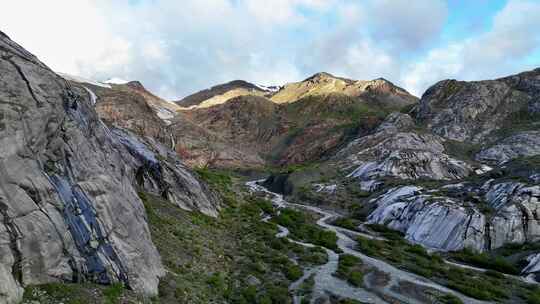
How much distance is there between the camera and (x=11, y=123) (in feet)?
64.6

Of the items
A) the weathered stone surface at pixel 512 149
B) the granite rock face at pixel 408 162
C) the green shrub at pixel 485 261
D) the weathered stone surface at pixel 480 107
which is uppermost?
the weathered stone surface at pixel 480 107

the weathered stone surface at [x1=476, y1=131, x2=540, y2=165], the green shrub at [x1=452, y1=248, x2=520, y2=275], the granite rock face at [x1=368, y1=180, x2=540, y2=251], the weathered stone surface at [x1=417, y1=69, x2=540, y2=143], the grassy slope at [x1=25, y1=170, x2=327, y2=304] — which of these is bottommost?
the grassy slope at [x1=25, y1=170, x2=327, y2=304]

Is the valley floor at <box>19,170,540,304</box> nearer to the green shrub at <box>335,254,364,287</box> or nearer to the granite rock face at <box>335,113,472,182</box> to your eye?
the green shrub at <box>335,254,364,287</box>

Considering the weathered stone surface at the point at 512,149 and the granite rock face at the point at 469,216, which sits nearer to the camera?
the granite rock face at the point at 469,216

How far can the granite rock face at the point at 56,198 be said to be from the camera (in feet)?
57.9

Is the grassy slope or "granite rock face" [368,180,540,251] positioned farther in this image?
"granite rock face" [368,180,540,251]

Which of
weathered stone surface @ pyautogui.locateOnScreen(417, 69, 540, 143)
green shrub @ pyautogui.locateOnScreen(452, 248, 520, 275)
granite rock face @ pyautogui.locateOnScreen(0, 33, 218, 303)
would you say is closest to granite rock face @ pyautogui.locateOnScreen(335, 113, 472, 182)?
weathered stone surface @ pyautogui.locateOnScreen(417, 69, 540, 143)

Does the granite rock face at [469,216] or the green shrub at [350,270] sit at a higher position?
the granite rock face at [469,216]

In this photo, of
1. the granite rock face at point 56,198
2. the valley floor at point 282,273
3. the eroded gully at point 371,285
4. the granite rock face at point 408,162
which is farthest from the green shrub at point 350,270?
the granite rock face at point 408,162

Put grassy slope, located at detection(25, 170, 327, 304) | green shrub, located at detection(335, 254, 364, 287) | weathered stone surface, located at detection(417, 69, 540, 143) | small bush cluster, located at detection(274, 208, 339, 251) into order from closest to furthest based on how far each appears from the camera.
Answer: grassy slope, located at detection(25, 170, 327, 304), green shrub, located at detection(335, 254, 364, 287), small bush cluster, located at detection(274, 208, 339, 251), weathered stone surface, located at detection(417, 69, 540, 143)

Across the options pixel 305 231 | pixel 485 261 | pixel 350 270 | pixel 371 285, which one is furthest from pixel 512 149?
pixel 371 285

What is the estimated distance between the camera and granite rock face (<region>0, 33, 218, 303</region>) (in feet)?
57.9

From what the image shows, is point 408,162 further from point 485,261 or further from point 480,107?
point 480,107

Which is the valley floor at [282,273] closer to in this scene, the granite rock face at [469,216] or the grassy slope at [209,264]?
the grassy slope at [209,264]
